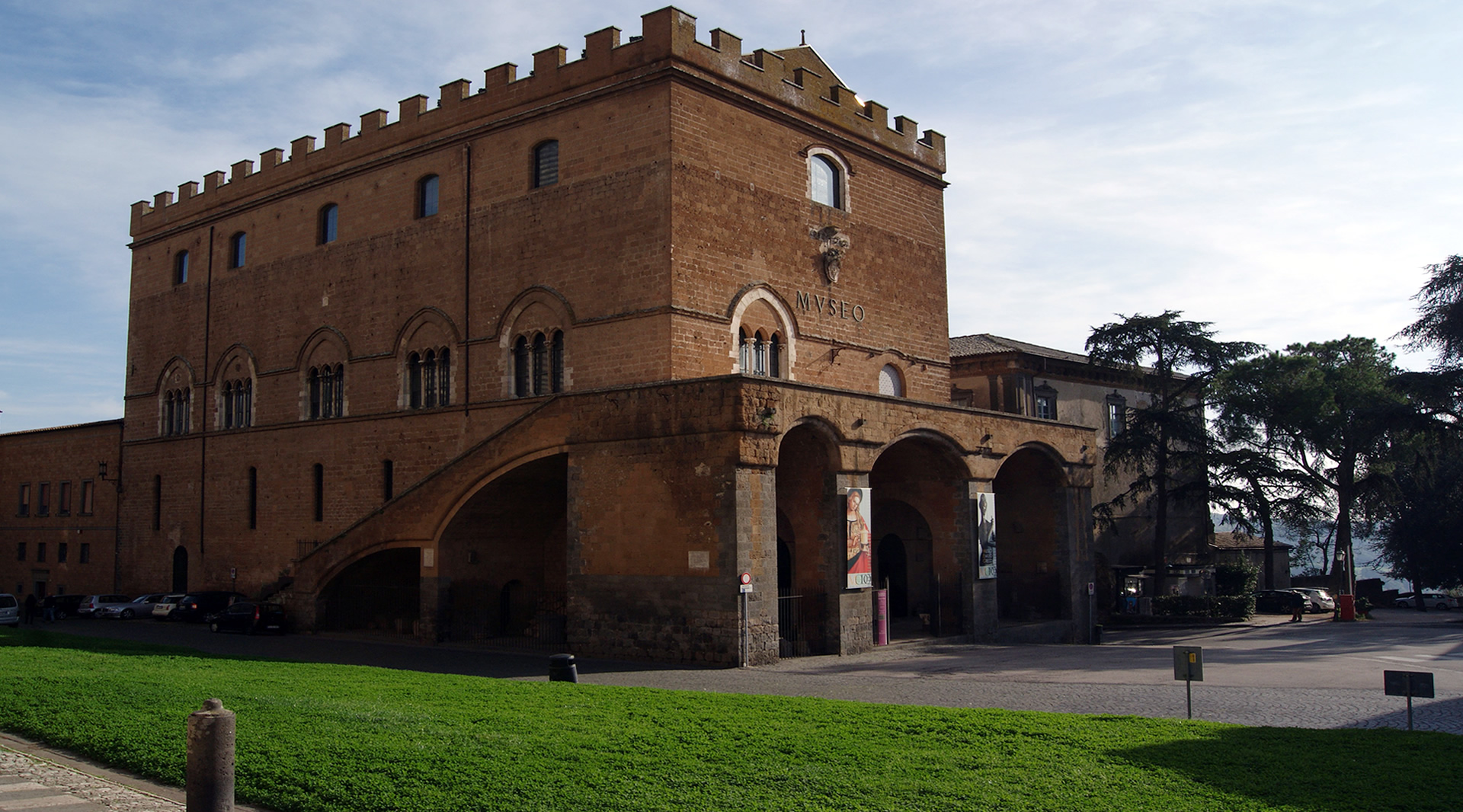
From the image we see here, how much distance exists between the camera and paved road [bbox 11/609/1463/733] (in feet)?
48.6

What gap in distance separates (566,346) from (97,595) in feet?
70.8

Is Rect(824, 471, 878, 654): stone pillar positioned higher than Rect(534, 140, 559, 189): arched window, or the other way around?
Rect(534, 140, 559, 189): arched window

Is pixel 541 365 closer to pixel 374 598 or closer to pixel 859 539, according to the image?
pixel 374 598

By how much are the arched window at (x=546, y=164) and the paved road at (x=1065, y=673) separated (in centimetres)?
1161

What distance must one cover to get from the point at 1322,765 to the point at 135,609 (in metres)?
35.1

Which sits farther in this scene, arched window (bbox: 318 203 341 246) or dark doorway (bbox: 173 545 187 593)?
dark doorway (bbox: 173 545 187 593)

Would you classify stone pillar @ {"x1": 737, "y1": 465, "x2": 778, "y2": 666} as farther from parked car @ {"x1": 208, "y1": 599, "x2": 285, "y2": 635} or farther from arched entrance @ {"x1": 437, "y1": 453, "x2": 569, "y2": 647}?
parked car @ {"x1": 208, "y1": 599, "x2": 285, "y2": 635}

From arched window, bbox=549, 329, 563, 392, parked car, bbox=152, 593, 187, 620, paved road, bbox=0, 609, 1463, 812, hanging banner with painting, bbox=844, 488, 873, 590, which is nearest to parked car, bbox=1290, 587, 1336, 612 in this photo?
paved road, bbox=0, 609, 1463, 812

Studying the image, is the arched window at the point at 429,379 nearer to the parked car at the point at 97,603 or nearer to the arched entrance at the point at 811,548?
the arched entrance at the point at 811,548

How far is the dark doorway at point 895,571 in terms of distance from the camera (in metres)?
30.9

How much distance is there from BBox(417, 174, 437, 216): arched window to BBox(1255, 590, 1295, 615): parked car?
117 ft

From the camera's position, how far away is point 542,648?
2370 cm

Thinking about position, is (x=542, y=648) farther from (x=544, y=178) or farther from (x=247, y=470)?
(x=247, y=470)

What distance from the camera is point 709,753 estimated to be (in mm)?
10664
